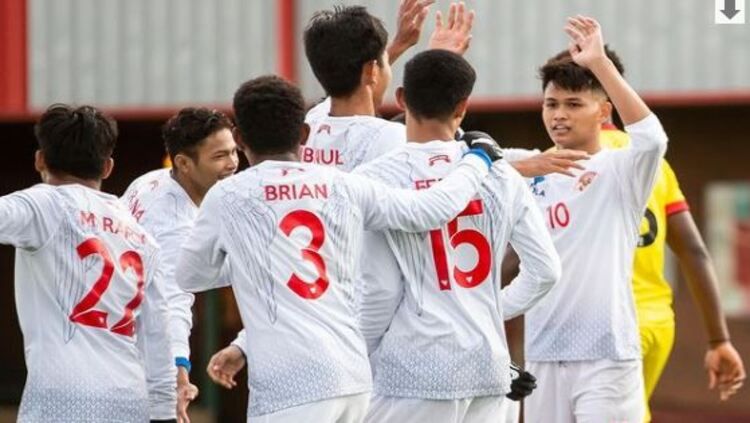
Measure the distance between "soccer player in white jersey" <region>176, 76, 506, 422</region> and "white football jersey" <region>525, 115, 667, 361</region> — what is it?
156 centimetres

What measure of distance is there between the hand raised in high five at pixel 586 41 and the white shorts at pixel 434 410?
4.78 ft

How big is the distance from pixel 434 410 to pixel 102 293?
1276 millimetres

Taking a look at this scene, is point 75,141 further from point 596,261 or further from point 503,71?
point 503,71

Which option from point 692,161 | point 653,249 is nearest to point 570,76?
point 653,249

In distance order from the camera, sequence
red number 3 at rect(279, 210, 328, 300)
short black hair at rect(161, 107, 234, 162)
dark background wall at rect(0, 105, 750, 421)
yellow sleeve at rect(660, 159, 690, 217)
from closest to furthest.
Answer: red number 3 at rect(279, 210, 328, 300), short black hair at rect(161, 107, 234, 162), yellow sleeve at rect(660, 159, 690, 217), dark background wall at rect(0, 105, 750, 421)

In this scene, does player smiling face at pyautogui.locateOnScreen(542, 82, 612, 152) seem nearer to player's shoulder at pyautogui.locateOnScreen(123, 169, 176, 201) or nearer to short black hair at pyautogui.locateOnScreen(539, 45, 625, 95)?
short black hair at pyautogui.locateOnScreen(539, 45, 625, 95)

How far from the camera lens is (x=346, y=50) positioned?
24.2 ft

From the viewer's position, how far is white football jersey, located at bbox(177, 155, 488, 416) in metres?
6.40

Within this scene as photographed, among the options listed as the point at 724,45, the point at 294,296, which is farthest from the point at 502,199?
the point at 724,45

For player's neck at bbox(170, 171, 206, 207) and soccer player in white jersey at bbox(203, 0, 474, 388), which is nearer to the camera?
soccer player in white jersey at bbox(203, 0, 474, 388)

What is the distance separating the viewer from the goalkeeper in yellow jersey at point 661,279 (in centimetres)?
880

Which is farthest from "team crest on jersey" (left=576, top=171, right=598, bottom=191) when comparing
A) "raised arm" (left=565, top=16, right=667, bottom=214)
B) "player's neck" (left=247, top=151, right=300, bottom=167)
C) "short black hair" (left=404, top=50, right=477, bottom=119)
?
"player's neck" (left=247, top=151, right=300, bottom=167)

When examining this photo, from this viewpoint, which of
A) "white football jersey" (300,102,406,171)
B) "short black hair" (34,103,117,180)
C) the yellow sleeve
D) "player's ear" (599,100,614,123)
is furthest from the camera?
the yellow sleeve

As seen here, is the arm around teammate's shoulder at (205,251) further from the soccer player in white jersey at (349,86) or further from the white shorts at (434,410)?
the soccer player in white jersey at (349,86)
